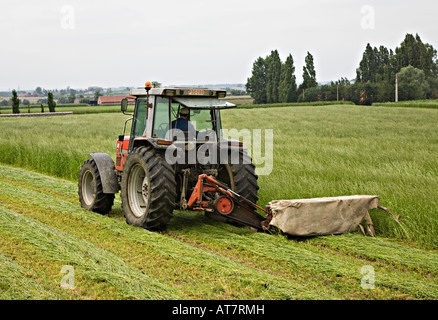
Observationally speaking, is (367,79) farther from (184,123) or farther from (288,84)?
(184,123)

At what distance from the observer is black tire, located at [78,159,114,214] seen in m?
8.80

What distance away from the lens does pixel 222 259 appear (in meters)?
6.01

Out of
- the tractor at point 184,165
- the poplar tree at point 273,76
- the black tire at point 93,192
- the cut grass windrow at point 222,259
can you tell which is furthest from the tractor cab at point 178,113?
the poplar tree at point 273,76

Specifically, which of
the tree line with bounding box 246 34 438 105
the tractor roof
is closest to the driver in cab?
the tractor roof

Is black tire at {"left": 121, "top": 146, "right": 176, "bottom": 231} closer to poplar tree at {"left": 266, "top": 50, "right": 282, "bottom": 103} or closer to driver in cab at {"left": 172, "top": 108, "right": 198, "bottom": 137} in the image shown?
driver in cab at {"left": 172, "top": 108, "right": 198, "bottom": 137}

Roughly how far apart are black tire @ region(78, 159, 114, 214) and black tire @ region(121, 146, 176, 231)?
1.02 metres

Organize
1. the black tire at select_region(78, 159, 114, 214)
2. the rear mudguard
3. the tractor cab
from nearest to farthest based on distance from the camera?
the tractor cab < the rear mudguard < the black tire at select_region(78, 159, 114, 214)

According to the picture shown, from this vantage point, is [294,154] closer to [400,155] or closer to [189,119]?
[400,155]

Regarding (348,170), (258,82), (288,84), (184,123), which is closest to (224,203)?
(184,123)

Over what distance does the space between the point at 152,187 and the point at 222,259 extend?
1.73 meters

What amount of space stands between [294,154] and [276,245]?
25.1 feet

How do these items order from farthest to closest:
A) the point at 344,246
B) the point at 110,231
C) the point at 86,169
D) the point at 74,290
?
the point at 86,169 < the point at 110,231 < the point at 344,246 < the point at 74,290
